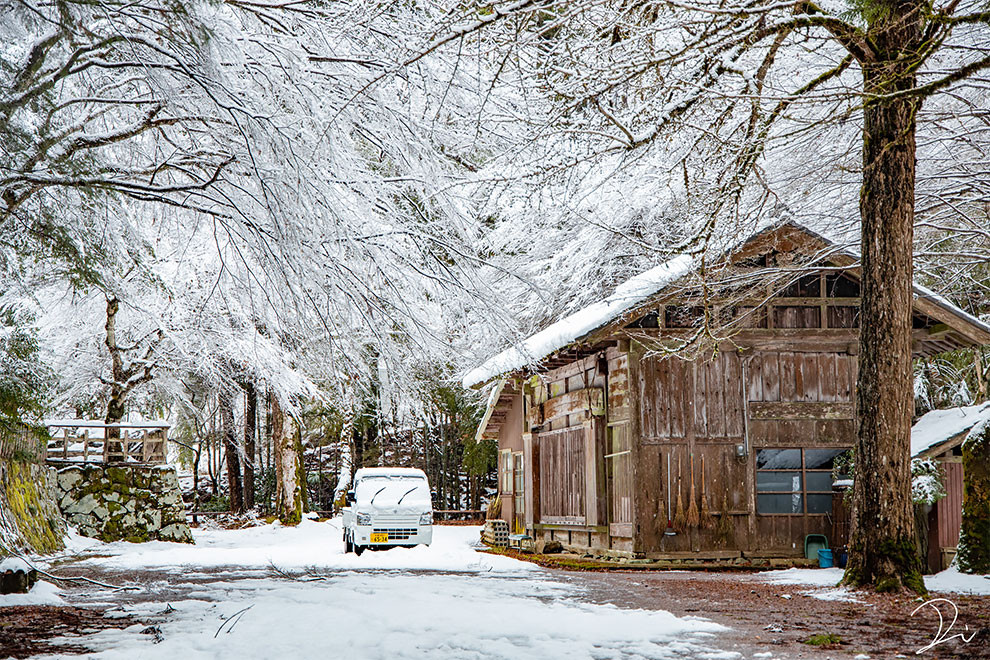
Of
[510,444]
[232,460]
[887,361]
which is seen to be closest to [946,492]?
[887,361]

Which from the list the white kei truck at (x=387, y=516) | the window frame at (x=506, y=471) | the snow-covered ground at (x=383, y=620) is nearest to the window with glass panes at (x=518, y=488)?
the window frame at (x=506, y=471)

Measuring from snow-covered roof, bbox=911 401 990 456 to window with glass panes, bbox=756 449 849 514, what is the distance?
224 centimetres

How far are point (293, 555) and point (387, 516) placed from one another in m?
1.98

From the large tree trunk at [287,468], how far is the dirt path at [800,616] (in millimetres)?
15860

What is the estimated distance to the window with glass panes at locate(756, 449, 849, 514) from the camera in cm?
1577

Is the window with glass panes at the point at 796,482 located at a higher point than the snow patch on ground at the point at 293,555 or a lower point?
higher

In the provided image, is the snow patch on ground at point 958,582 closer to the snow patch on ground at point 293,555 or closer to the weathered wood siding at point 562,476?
the snow patch on ground at point 293,555

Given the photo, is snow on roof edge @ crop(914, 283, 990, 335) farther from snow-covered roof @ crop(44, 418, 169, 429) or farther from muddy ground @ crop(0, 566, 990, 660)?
snow-covered roof @ crop(44, 418, 169, 429)

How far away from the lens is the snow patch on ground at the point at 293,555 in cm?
1544

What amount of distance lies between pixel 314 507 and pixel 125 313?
48.4ft

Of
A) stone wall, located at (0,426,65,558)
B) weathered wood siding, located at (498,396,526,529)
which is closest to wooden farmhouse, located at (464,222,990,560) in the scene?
weathered wood siding, located at (498,396,526,529)

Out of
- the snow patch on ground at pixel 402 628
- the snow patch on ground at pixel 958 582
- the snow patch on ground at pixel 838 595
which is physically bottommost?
the snow patch on ground at pixel 958 582

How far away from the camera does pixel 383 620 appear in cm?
746

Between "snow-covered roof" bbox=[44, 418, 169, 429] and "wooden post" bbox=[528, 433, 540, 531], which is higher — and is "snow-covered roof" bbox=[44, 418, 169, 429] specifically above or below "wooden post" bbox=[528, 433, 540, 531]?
above
